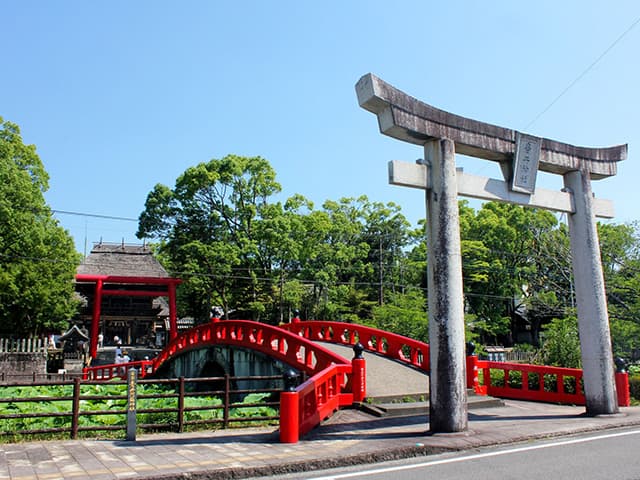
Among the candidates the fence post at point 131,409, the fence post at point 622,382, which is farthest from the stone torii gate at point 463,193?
the fence post at point 131,409

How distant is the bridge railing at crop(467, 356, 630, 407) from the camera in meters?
13.7

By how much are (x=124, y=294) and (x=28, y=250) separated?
648cm

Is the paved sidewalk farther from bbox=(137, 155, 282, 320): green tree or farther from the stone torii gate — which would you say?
bbox=(137, 155, 282, 320): green tree

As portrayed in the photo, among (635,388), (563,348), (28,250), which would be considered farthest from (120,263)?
(635,388)

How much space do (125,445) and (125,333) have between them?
1640 inches

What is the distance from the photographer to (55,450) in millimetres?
8242

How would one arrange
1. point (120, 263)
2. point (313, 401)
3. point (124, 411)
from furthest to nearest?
point (120, 263)
point (313, 401)
point (124, 411)

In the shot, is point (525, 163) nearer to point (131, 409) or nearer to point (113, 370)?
point (131, 409)

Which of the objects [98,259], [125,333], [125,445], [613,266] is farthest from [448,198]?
[125,333]

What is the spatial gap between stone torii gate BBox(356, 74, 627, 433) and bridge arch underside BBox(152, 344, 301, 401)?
16.7 ft

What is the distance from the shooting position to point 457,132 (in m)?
10.4

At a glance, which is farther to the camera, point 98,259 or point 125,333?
point 125,333

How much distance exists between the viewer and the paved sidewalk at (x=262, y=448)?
22.4 ft

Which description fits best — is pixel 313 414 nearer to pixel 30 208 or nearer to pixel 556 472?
pixel 556 472
